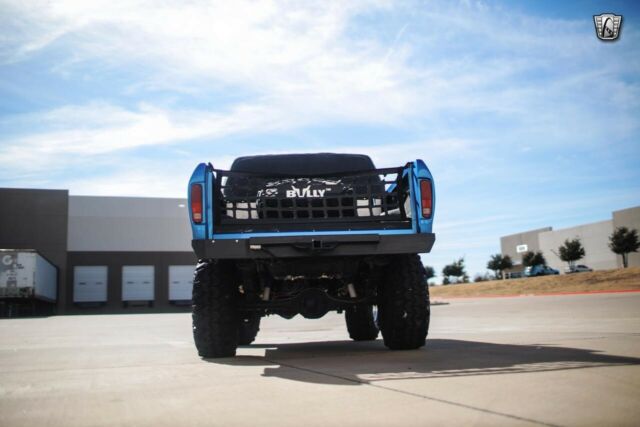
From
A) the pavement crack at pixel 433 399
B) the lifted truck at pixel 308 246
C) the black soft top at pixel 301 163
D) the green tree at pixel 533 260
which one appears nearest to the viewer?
the pavement crack at pixel 433 399

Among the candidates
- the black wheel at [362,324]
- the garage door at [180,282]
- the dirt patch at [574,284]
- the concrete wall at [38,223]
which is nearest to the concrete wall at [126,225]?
the concrete wall at [38,223]

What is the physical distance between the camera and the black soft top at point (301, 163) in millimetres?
7895

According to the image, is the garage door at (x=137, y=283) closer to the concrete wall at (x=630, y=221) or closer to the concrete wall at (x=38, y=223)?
the concrete wall at (x=38, y=223)

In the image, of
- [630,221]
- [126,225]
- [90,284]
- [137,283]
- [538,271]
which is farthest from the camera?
[630,221]

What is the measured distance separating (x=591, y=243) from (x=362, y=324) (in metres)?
80.5

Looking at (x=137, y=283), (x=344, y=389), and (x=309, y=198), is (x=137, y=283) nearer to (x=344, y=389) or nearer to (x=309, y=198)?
(x=309, y=198)

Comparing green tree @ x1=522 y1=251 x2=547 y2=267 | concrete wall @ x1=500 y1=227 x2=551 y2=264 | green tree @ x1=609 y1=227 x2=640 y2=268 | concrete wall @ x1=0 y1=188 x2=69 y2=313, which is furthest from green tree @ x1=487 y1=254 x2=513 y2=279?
concrete wall @ x1=0 y1=188 x2=69 y2=313

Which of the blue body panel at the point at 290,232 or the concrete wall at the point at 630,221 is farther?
the concrete wall at the point at 630,221

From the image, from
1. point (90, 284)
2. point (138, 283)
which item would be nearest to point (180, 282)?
point (138, 283)

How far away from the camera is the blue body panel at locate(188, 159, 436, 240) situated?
614 cm

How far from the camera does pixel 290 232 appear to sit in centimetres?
624

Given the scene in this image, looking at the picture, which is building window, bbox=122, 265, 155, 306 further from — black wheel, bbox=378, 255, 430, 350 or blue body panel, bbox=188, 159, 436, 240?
blue body panel, bbox=188, 159, 436, 240

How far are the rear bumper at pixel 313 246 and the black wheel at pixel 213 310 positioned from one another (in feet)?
1.84

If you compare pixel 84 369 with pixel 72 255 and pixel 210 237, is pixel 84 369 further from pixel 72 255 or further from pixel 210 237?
pixel 72 255
